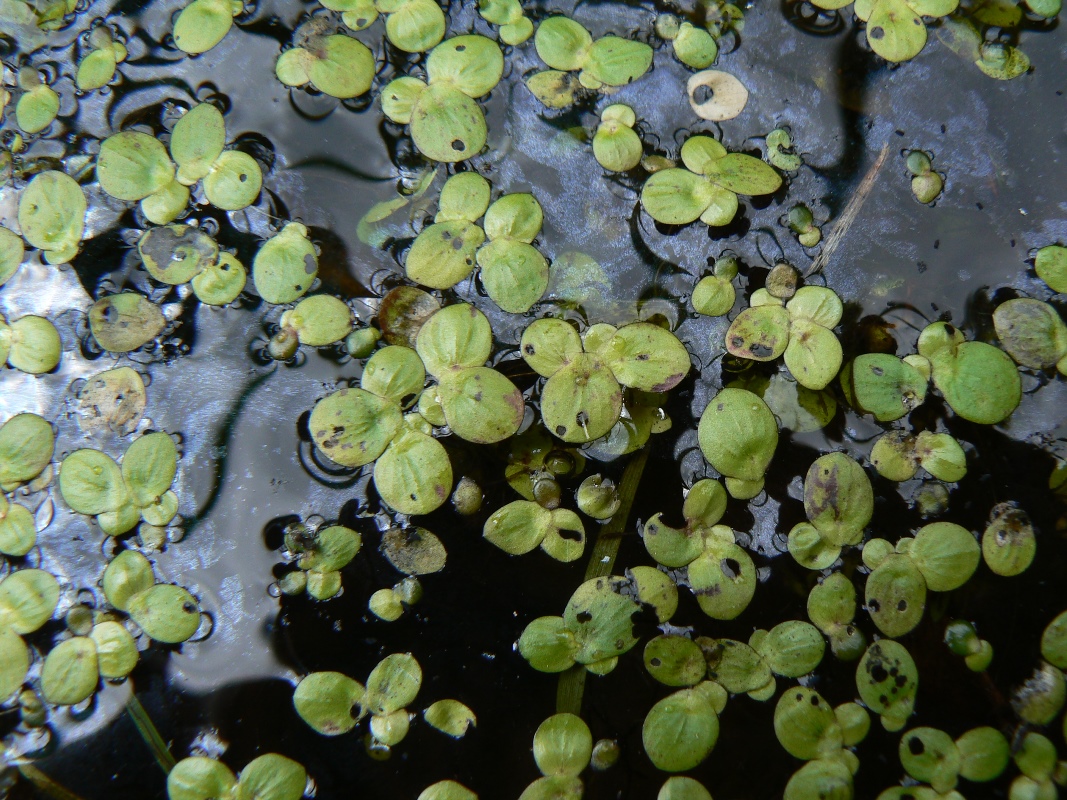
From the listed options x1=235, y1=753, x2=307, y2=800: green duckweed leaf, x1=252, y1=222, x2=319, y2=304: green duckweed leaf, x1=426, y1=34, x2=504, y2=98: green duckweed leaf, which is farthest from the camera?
x1=426, y1=34, x2=504, y2=98: green duckweed leaf

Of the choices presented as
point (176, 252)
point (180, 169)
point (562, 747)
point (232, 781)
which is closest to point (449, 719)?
point (562, 747)

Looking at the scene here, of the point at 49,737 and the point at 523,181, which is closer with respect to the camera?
the point at 49,737

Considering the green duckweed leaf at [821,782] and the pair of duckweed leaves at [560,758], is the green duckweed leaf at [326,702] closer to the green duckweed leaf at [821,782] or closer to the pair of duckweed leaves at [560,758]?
the pair of duckweed leaves at [560,758]

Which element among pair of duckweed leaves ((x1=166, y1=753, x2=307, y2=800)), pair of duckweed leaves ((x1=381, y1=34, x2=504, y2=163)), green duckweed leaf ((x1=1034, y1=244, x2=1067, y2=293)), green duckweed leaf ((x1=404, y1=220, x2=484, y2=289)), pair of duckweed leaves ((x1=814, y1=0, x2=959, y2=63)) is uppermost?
pair of duckweed leaves ((x1=814, y1=0, x2=959, y2=63))

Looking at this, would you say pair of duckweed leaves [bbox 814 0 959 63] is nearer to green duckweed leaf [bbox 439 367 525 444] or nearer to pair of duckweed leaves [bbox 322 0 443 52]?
pair of duckweed leaves [bbox 322 0 443 52]

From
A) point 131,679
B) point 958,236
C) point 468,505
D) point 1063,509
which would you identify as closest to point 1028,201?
point 958,236

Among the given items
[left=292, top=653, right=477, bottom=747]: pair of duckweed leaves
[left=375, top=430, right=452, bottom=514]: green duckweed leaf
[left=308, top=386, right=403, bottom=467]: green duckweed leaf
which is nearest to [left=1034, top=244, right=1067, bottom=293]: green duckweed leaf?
[left=375, top=430, right=452, bottom=514]: green duckweed leaf

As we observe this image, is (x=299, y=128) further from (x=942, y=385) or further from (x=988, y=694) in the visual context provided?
(x=988, y=694)
